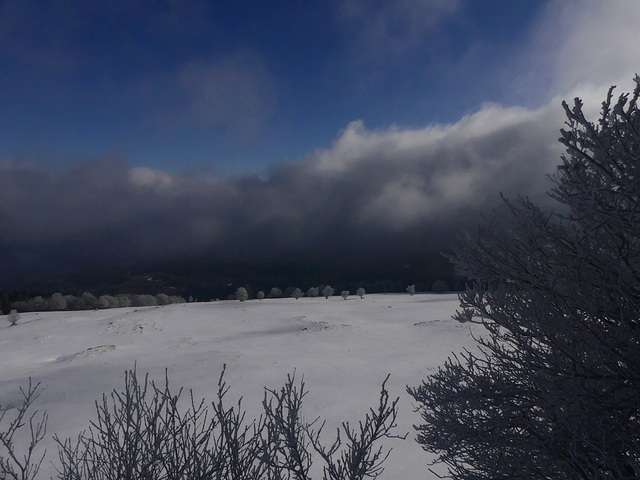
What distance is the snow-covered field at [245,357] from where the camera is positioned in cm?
1659

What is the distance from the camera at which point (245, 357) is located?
2586 cm

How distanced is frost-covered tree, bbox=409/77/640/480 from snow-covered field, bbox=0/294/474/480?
205 centimetres

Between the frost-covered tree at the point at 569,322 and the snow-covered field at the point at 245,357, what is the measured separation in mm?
2049

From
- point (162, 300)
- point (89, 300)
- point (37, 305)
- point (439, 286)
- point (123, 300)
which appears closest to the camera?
point (37, 305)

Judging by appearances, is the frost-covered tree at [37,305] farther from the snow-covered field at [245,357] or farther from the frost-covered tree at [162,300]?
the snow-covered field at [245,357]

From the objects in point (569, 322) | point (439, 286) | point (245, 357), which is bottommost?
point (439, 286)

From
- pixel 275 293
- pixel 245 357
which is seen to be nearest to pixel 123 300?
pixel 275 293

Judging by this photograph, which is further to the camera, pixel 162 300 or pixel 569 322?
pixel 162 300

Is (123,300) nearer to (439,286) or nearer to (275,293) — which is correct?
(275,293)

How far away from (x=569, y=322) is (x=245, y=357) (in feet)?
78.5

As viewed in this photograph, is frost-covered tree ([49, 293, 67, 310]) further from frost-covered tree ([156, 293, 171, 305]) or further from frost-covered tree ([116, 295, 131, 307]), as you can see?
frost-covered tree ([156, 293, 171, 305])

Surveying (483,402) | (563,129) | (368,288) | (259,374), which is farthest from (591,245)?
(368,288)

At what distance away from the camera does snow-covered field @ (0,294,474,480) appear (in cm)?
1659

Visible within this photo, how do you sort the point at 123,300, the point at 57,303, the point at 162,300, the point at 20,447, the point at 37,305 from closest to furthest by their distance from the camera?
the point at 20,447 < the point at 37,305 < the point at 57,303 < the point at 123,300 < the point at 162,300
